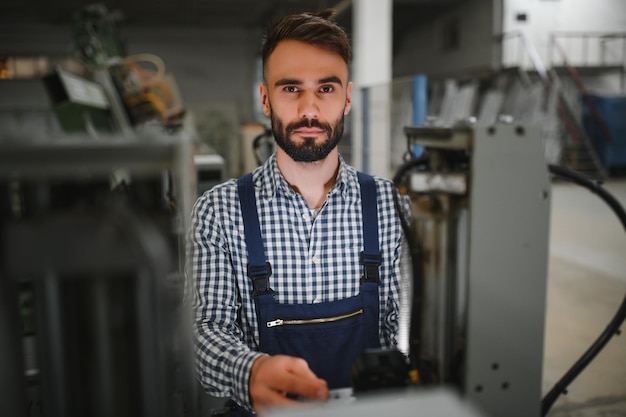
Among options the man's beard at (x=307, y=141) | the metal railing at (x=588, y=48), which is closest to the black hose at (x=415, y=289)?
the man's beard at (x=307, y=141)

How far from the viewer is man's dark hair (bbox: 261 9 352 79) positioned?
1296mm

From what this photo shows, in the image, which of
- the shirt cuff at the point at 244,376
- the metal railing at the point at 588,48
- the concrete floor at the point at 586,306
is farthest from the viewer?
the metal railing at the point at 588,48

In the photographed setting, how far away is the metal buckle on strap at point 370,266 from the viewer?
1293 millimetres

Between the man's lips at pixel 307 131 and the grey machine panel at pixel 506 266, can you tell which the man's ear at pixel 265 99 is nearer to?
the man's lips at pixel 307 131

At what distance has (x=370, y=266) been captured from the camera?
1296mm

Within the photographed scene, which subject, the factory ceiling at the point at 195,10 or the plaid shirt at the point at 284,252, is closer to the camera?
the plaid shirt at the point at 284,252

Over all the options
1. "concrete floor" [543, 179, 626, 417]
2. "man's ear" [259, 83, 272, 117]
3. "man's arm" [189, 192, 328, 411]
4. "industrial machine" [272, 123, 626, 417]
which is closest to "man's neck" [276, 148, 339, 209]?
"man's ear" [259, 83, 272, 117]

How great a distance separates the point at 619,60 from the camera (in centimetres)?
1152

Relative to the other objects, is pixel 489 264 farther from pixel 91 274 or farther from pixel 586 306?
pixel 586 306

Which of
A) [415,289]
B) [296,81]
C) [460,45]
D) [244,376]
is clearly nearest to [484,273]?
[415,289]

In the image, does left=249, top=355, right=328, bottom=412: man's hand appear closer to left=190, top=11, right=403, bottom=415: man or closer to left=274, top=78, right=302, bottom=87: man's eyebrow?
left=190, top=11, right=403, bottom=415: man

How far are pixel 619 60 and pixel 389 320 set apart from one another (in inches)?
493

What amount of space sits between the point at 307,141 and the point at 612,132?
1028 cm

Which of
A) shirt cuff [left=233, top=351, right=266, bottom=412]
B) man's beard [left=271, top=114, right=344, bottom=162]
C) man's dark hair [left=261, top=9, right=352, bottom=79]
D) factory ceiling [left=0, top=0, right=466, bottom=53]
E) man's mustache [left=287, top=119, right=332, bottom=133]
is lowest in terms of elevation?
shirt cuff [left=233, top=351, right=266, bottom=412]
